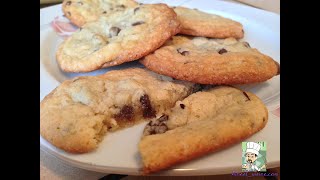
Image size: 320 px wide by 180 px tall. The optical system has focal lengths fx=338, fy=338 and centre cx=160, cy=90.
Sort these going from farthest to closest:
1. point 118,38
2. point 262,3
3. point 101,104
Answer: point 262,3, point 118,38, point 101,104

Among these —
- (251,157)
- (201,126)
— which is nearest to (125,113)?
(201,126)

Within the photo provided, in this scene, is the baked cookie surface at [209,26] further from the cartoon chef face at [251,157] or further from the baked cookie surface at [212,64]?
the cartoon chef face at [251,157]

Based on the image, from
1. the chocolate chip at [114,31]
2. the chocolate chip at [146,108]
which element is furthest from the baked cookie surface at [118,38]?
the chocolate chip at [146,108]

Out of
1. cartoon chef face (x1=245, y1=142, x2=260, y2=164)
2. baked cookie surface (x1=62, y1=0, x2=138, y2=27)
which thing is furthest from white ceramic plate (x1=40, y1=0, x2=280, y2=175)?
baked cookie surface (x1=62, y1=0, x2=138, y2=27)

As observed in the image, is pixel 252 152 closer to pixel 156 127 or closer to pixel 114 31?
pixel 156 127

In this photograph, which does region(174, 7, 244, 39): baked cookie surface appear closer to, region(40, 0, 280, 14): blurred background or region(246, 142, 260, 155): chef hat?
region(40, 0, 280, 14): blurred background
